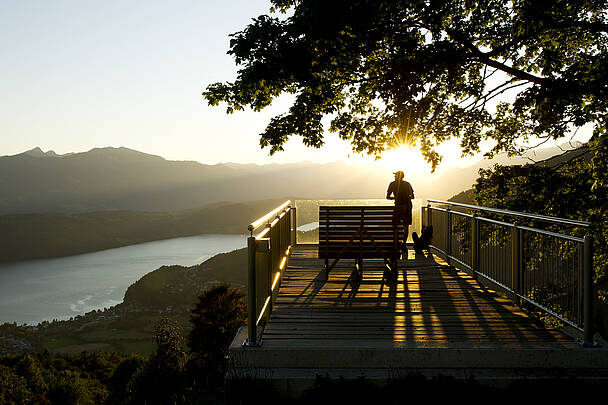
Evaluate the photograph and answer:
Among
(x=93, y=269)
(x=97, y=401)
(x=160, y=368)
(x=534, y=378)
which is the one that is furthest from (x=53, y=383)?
(x=93, y=269)

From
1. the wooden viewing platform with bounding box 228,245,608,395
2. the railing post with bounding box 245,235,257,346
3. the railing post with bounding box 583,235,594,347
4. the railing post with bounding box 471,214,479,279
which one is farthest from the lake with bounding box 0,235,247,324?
the railing post with bounding box 583,235,594,347

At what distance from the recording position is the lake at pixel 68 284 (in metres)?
138

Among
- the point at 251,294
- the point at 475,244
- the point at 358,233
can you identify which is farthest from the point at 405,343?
the point at 475,244

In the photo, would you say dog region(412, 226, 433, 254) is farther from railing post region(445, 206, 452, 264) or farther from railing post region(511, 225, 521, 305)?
railing post region(511, 225, 521, 305)

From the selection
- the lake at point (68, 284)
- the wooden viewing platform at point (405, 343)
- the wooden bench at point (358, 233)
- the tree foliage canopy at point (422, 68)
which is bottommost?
the lake at point (68, 284)

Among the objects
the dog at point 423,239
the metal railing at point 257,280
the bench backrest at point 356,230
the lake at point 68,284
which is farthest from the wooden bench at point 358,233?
the lake at point 68,284

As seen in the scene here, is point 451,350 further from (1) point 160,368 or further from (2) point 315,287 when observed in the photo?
(1) point 160,368

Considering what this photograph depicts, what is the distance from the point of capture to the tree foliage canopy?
1050 centimetres

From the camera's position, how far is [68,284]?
164m

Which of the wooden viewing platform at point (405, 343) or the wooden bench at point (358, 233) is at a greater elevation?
Answer: the wooden bench at point (358, 233)

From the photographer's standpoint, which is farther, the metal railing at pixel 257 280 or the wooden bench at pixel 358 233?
the wooden bench at pixel 358 233

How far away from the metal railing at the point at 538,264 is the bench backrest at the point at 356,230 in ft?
4.63

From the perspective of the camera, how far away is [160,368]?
50781mm

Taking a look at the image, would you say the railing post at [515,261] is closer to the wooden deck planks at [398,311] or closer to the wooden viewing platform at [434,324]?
the wooden viewing platform at [434,324]
